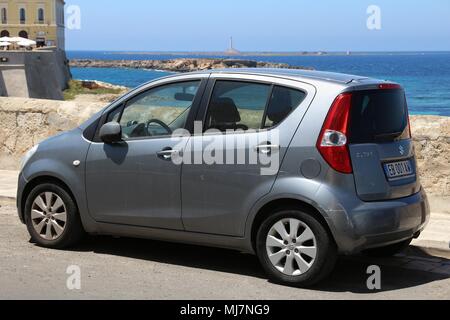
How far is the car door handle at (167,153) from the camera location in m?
6.30

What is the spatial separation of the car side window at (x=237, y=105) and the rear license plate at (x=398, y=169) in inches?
41.7

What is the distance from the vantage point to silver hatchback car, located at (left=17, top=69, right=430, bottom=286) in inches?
224

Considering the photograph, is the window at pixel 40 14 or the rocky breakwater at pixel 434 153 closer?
the rocky breakwater at pixel 434 153

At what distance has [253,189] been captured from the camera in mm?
5941

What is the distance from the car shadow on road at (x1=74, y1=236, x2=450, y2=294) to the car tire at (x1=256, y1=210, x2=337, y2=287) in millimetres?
196

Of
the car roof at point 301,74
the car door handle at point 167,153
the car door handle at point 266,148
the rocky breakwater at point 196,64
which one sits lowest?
the rocky breakwater at point 196,64

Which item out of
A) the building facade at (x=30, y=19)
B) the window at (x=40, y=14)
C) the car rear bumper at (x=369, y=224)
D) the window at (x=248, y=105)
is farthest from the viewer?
the window at (x=40, y=14)

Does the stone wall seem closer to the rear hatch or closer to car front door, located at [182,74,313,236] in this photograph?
car front door, located at [182,74,313,236]

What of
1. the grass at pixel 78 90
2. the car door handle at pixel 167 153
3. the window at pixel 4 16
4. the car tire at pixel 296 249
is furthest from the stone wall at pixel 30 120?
the window at pixel 4 16

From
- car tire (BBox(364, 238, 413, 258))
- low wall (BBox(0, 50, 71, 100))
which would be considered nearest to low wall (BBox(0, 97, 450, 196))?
car tire (BBox(364, 238, 413, 258))

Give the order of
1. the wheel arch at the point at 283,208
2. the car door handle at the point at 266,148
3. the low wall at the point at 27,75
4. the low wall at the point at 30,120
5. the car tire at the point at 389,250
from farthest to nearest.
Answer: the low wall at the point at 27,75 < the low wall at the point at 30,120 < the car tire at the point at 389,250 < the car door handle at the point at 266,148 < the wheel arch at the point at 283,208

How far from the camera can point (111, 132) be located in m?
6.56

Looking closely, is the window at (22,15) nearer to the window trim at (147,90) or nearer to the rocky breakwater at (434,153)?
the rocky breakwater at (434,153)

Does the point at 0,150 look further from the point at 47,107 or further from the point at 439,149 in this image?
the point at 439,149
